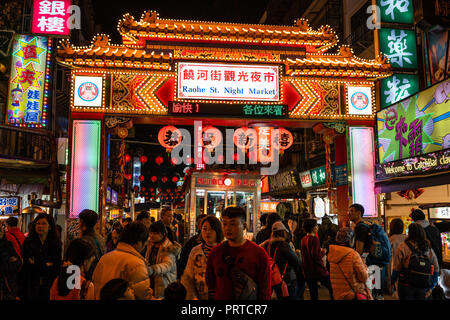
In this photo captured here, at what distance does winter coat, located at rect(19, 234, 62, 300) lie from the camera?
554 cm

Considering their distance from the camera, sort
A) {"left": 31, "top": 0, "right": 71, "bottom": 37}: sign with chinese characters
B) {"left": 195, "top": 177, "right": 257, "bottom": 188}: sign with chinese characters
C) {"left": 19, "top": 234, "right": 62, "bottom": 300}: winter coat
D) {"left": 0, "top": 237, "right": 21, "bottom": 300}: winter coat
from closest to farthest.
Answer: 1. {"left": 19, "top": 234, "right": 62, "bottom": 300}: winter coat
2. {"left": 0, "top": 237, "right": 21, "bottom": 300}: winter coat
3. {"left": 31, "top": 0, "right": 71, "bottom": 37}: sign with chinese characters
4. {"left": 195, "top": 177, "right": 257, "bottom": 188}: sign with chinese characters

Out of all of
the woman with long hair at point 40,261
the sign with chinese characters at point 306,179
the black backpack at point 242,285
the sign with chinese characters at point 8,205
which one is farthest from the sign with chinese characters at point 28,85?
the sign with chinese characters at point 306,179

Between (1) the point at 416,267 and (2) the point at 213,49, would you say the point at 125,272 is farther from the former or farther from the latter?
(2) the point at 213,49

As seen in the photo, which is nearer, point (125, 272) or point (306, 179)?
point (125, 272)

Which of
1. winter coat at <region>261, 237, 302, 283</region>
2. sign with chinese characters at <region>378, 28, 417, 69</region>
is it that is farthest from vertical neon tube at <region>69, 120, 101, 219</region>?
sign with chinese characters at <region>378, 28, 417, 69</region>

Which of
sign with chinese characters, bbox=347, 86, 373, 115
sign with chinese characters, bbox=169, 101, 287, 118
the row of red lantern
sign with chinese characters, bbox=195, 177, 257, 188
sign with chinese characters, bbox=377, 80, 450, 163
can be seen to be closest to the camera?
sign with chinese characters, bbox=377, 80, 450, 163

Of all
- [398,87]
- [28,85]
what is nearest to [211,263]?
[398,87]

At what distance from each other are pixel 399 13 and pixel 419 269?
33.8 feet

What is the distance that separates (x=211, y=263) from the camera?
397cm

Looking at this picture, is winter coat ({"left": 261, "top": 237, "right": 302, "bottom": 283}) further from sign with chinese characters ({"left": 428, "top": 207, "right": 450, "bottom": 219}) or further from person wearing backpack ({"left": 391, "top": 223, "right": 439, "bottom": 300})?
sign with chinese characters ({"left": 428, "top": 207, "right": 450, "bottom": 219})

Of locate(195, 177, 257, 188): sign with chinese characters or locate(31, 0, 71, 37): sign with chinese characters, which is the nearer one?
locate(31, 0, 71, 37): sign with chinese characters

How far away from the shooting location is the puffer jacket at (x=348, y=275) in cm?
495

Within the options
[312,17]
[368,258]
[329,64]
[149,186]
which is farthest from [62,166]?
[149,186]

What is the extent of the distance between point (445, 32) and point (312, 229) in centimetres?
847
